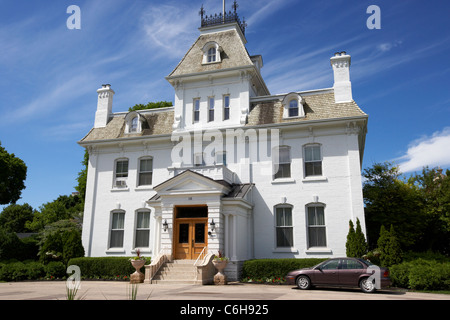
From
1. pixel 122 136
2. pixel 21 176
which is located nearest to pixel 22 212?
pixel 21 176

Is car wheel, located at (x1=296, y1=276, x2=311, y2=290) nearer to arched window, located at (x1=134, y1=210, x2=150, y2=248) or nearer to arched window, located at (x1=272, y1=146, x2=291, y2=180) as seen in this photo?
arched window, located at (x1=272, y1=146, x2=291, y2=180)

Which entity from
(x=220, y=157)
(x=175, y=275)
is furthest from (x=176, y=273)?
(x=220, y=157)

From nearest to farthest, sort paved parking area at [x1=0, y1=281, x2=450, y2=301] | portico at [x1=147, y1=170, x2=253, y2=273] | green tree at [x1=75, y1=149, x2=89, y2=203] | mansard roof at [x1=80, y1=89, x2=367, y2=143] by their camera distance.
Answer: paved parking area at [x1=0, y1=281, x2=450, y2=301] → portico at [x1=147, y1=170, x2=253, y2=273] → mansard roof at [x1=80, y1=89, x2=367, y2=143] → green tree at [x1=75, y1=149, x2=89, y2=203]

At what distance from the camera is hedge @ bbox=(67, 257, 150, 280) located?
65.8 feet

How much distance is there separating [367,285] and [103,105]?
2158 centimetres

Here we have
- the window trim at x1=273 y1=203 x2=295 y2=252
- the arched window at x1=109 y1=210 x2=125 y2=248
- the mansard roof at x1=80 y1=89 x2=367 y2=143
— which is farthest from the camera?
the arched window at x1=109 y1=210 x2=125 y2=248

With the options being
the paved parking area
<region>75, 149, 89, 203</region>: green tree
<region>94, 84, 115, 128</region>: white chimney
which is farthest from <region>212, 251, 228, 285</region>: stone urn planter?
<region>75, 149, 89, 203</region>: green tree

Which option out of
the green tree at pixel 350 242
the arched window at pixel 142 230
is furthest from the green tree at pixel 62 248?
the green tree at pixel 350 242

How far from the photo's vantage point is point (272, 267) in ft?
59.3

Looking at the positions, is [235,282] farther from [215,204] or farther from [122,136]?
[122,136]

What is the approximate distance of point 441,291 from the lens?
14.1 m

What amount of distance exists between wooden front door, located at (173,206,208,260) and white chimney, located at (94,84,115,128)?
1036cm

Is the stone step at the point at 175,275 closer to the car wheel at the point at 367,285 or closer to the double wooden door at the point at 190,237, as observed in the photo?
the double wooden door at the point at 190,237

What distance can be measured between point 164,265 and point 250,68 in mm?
13194
